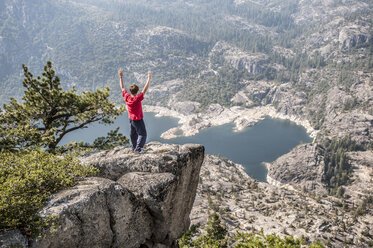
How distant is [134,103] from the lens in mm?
11625

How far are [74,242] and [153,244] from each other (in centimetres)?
473

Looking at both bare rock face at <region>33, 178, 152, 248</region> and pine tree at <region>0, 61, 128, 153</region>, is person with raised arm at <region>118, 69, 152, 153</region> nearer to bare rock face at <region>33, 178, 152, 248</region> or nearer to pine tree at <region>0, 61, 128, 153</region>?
bare rock face at <region>33, 178, 152, 248</region>

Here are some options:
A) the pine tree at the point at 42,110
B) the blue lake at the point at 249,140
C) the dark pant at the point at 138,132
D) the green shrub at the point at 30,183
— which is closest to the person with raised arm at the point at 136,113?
the dark pant at the point at 138,132

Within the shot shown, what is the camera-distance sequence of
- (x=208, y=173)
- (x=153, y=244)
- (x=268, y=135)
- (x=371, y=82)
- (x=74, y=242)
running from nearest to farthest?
1. (x=74, y=242)
2. (x=153, y=244)
3. (x=208, y=173)
4. (x=268, y=135)
5. (x=371, y=82)

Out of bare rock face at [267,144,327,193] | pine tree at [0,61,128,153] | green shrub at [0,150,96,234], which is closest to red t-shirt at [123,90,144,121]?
green shrub at [0,150,96,234]

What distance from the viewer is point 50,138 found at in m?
17.7

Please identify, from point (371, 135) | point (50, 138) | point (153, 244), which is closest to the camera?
point (153, 244)

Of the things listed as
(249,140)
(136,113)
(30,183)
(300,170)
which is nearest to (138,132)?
(136,113)

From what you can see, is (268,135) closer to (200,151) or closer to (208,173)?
(208,173)

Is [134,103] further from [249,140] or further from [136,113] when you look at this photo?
[249,140]

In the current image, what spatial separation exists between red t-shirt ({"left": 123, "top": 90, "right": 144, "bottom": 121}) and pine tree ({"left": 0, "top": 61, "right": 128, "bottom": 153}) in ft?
29.0

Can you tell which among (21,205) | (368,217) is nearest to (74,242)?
(21,205)

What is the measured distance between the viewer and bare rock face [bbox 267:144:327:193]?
114375 mm

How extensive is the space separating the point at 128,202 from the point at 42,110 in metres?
12.9
